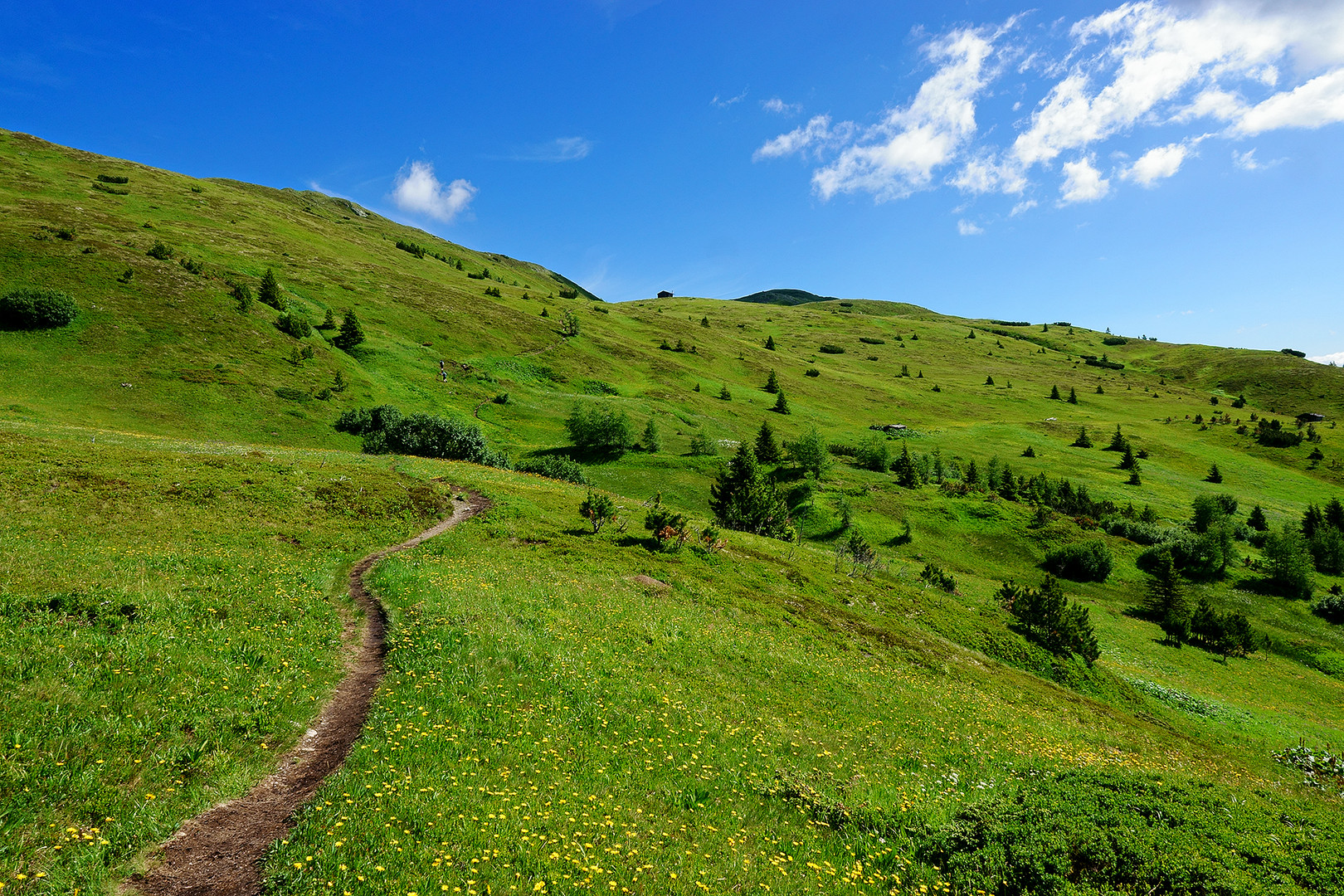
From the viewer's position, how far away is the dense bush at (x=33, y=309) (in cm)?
6116

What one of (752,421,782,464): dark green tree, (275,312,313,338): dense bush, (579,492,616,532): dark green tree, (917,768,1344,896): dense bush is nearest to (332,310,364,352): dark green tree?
(275,312,313,338): dense bush

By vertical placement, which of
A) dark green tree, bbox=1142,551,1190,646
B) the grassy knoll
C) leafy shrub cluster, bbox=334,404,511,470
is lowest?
dark green tree, bbox=1142,551,1190,646

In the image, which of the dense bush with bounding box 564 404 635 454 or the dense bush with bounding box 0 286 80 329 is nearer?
the dense bush with bounding box 0 286 80 329

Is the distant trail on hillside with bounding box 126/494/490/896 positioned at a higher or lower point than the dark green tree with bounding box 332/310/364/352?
lower

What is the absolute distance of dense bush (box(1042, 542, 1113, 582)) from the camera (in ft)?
190

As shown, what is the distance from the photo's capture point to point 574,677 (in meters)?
15.2

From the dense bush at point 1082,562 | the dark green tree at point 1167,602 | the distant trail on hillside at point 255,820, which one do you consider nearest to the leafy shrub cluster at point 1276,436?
the dark green tree at point 1167,602

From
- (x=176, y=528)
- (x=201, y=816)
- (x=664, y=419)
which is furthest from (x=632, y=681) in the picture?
(x=664, y=419)

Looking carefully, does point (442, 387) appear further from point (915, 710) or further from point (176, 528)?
point (915, 710)

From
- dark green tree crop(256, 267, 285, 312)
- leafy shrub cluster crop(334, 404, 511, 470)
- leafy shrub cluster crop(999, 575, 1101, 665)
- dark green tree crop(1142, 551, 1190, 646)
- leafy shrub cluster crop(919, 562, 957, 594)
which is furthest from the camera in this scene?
dark green tree crop(256, 267, 285, 312)

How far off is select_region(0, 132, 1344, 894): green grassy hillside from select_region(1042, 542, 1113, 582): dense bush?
1.16 m

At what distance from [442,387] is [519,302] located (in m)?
78.7

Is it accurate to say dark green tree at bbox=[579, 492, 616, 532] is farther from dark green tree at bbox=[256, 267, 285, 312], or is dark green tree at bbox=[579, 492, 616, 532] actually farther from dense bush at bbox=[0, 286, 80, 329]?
dark green tree at bbox=[256, 267, 285, 312]

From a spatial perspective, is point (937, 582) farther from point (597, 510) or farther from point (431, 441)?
point (431, 441)
